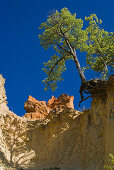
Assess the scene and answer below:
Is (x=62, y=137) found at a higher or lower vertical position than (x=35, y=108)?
lower

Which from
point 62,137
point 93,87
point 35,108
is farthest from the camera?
point 35,108

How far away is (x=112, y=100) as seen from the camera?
12.0 m

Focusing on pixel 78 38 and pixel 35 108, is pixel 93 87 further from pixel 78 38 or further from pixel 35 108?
pixel 35 108

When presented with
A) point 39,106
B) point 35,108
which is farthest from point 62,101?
point 35,108

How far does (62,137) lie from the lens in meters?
15.7

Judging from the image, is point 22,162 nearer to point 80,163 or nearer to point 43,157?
point 43,157

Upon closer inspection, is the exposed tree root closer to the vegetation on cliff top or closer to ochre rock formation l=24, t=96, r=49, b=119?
the vegetation on cliff top

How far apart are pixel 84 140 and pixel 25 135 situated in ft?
17.6

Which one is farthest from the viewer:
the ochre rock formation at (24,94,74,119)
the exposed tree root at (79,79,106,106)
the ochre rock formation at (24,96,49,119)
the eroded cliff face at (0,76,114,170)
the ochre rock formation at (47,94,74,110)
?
the ochre rock formation at (47,94,74,110)

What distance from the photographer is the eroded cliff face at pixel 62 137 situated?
12469 millimetres

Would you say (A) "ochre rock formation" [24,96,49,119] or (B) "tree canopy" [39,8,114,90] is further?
(A) "ochre rock formation" [24,96,49,119]

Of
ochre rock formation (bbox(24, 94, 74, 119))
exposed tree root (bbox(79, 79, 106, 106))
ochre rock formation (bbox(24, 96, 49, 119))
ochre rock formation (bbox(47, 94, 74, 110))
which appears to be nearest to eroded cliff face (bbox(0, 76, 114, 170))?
exposed tree root (bbox(79, 79, 106, 106))

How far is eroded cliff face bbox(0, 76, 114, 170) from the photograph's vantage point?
1247 cm

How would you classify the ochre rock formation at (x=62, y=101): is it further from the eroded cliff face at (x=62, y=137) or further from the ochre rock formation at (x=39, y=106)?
the eroded cliff face at (x=62, y=137)
